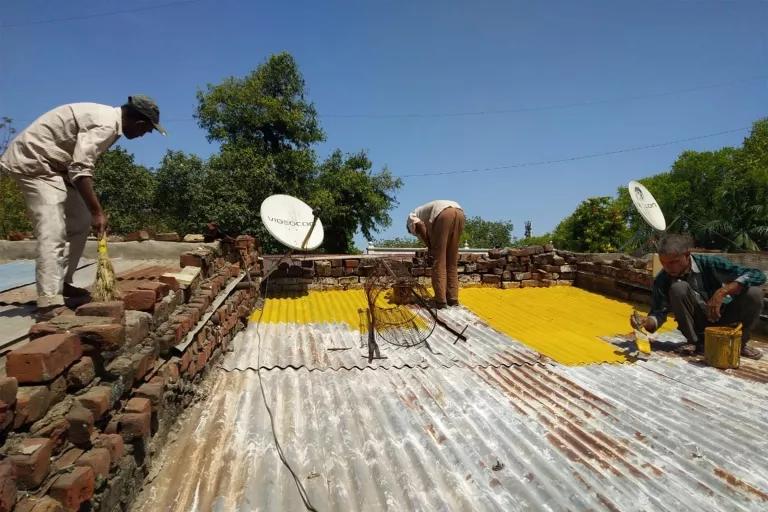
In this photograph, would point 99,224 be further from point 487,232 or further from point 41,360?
point 487,232

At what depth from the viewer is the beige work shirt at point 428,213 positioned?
638cm

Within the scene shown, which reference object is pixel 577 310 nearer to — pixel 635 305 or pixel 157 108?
pixel 635 305

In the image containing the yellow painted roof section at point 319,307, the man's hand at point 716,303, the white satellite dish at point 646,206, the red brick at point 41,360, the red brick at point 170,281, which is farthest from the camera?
the white satellite dish at point 646,206

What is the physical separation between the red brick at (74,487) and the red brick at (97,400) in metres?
0.28

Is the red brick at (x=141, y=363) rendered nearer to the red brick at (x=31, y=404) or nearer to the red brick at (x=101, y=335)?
the red brick at (x=101, y=335)

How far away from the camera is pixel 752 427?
9.69 ft

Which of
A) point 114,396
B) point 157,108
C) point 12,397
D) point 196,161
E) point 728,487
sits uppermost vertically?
point 196,161

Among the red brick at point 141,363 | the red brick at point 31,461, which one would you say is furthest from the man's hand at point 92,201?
the red brick at point 31,461

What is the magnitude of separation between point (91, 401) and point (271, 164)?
56.0 feet

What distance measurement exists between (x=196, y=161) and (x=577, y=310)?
16.5 metres

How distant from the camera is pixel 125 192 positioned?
712 inches

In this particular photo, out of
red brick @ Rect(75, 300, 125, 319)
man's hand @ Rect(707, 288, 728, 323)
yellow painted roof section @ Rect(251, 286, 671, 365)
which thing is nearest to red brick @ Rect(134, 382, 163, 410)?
red brick @ Rect(75, 300, 125, 319)

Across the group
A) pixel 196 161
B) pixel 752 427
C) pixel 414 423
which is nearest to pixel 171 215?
pixel 196 161

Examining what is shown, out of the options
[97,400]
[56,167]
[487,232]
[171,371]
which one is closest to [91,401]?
[97,400]
